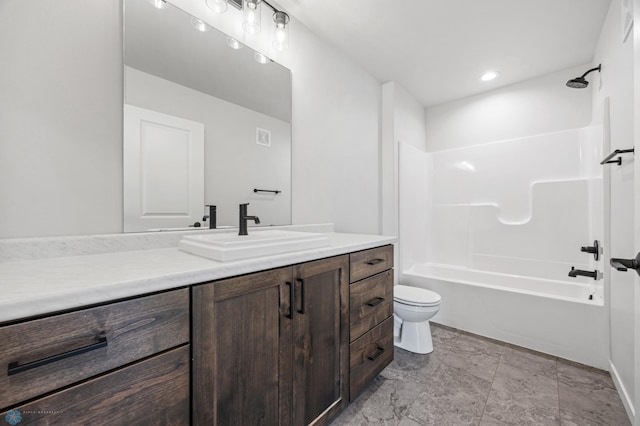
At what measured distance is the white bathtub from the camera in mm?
1999

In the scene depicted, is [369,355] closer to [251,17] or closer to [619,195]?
[619,195]

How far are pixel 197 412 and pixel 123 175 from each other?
97cm

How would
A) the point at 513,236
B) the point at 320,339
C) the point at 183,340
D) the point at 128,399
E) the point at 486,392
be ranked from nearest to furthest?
the point at 128,399 → the point at 183,340 → the point at 320,339 → the point at 486,392 → the point at 513,236

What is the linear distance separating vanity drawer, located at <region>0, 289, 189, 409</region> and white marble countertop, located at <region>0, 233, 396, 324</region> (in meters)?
0.03

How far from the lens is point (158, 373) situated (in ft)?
2.42

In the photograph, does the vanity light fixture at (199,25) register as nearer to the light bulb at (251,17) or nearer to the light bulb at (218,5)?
the light bulb at (218,5)

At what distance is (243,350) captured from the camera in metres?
0.95

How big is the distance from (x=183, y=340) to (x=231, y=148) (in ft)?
3.58

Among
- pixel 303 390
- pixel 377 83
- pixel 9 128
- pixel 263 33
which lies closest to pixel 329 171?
pixel 263 33

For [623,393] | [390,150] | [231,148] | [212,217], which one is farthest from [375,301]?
[390,150]

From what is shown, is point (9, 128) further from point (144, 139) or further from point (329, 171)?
point (329, 171)

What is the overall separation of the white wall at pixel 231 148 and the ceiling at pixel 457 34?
87cm

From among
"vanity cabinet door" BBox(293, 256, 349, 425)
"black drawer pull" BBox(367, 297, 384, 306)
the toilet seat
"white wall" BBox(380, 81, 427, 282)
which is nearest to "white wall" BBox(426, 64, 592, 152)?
"white wall" BBox(380, 81, 427, 282)

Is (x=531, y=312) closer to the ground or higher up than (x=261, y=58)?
closer to the ground
